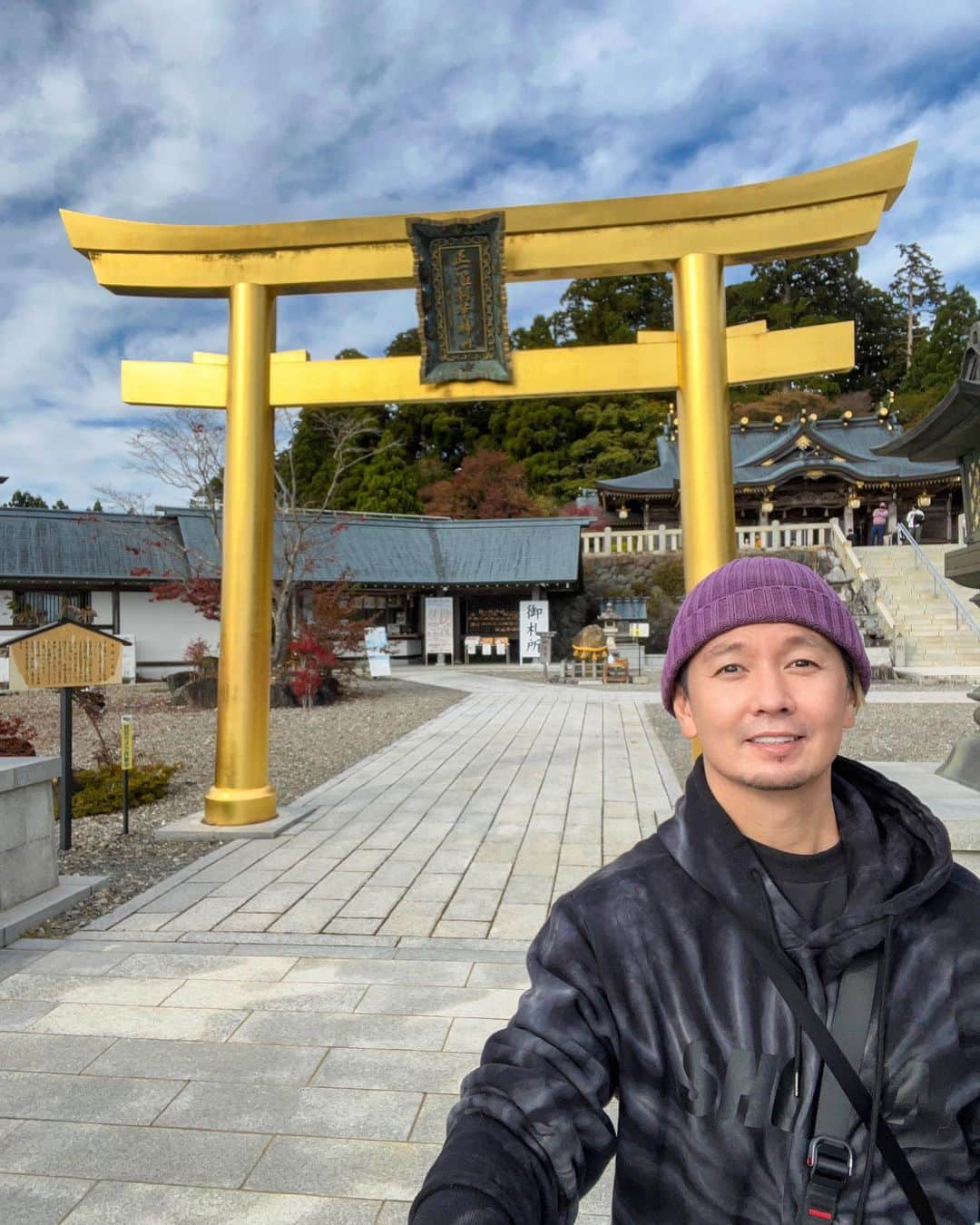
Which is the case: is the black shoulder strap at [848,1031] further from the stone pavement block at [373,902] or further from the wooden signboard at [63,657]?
the wooden signboard at [63,657]

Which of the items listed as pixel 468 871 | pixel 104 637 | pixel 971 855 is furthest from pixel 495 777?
pixel 971 855

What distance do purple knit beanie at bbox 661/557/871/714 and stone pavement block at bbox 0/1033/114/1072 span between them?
2.56 meters

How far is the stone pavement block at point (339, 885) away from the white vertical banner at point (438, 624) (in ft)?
63.7

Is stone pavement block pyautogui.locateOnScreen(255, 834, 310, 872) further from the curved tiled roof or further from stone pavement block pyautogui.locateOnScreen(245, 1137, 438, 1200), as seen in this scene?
the curved tiled roof

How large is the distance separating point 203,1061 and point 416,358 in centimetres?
444

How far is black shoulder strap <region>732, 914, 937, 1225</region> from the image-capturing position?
1002mm

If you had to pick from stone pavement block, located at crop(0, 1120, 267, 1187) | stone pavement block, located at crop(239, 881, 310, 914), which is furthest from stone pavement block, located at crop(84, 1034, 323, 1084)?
stone pavement block, located at crop(239, 881, 310, 914)

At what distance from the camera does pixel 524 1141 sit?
1.04 meters

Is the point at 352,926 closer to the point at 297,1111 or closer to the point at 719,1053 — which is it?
the point at 297,1111

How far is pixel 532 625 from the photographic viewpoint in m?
23.5

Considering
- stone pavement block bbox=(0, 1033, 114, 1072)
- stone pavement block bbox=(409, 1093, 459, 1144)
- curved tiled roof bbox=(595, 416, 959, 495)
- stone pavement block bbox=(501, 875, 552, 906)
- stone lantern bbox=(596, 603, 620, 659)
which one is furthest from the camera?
curved tiled roof bbox=(595, 416, 959, 495)

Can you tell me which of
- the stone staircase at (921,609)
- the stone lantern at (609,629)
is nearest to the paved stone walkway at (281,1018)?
the stone lantern at (609,629)

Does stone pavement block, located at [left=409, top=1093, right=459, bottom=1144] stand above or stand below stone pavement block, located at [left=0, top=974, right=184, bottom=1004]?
below

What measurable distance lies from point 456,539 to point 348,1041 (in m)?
23.4
